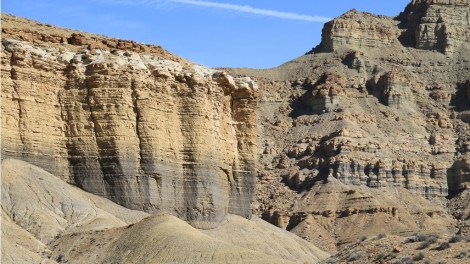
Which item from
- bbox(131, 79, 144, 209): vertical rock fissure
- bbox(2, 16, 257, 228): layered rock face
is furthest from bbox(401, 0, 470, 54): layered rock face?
bbox(131, 79, 144, 209): vertical rock fissure

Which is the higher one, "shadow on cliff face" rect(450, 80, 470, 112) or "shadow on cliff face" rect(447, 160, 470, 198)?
"shadow on cliff face" rect(450, 80, 470, 112)

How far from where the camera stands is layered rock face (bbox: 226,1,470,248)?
116m

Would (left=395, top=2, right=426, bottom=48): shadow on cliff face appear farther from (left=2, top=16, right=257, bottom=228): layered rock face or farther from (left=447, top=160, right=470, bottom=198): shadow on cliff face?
(left=2, top=16, right=257, bottom=228): layered rock face

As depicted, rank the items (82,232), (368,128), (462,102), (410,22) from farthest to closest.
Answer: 1. (410,22)
2. (462,102)
3. (368,128)
4. (82,232)

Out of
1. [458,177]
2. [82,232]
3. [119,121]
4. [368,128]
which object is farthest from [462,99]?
[82,232]

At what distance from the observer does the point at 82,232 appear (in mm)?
52344

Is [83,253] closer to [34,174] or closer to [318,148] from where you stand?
[34,174]

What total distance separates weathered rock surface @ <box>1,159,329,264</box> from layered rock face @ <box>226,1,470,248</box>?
51.6m

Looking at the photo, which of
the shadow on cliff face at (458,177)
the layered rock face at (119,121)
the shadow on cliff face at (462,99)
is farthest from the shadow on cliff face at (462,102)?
the layered rock face at (119,121)

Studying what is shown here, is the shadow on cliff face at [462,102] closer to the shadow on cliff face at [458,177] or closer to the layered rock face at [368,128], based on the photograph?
the layered rock face at [368,128]

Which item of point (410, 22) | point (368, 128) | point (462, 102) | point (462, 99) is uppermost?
point (410, 22)

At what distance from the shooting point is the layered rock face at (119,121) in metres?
59.1

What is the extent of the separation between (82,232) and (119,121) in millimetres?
10596

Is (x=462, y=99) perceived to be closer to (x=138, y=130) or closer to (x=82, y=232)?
(x=138, y=130)
